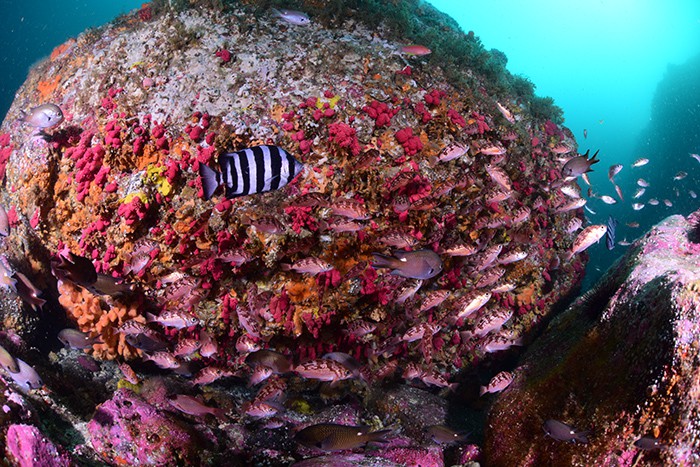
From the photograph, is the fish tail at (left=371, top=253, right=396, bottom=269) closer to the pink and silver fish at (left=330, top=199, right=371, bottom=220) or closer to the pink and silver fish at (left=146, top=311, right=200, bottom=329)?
the pink and silver fish at (left=330, top=199, right=371, bottom=220)

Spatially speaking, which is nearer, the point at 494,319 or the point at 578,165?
the point at 494,319

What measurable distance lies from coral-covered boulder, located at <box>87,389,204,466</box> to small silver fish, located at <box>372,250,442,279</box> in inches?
118

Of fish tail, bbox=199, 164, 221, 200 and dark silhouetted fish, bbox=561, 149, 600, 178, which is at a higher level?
dark silhouetted fish, bbox=561, 149, 600, 178

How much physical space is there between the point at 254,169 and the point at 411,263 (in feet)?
6.10

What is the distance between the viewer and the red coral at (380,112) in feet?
17.7

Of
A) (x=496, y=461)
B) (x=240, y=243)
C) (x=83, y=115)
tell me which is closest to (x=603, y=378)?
(x=496, y=461)

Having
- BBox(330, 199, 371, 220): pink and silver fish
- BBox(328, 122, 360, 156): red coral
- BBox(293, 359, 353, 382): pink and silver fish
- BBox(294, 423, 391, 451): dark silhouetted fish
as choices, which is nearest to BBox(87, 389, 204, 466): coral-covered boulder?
BBox(293, 359, 353, 382): pink and silver fish

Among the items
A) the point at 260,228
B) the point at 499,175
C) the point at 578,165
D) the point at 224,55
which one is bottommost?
the point at 260,228

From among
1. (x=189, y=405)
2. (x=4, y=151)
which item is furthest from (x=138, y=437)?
(x=4, y=151)


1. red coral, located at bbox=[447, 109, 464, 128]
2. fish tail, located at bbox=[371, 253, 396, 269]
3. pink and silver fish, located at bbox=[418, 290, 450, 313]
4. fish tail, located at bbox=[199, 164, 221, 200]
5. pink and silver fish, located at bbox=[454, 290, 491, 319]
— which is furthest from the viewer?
red coral, located at bbox=[447, 109, 464, 128]

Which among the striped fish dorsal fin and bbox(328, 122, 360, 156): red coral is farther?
bbox(328, 122, 360, 156): red coral

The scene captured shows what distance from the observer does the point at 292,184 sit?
16.8 feet

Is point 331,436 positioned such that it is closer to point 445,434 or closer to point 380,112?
point 445,434

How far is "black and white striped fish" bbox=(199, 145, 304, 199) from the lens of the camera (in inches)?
121
